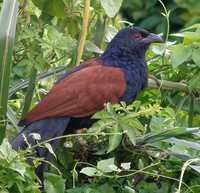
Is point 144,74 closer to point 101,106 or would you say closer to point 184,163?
point 101,106

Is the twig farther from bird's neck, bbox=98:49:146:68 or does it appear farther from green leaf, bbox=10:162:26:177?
green leaf, bbox=10:162:26:177

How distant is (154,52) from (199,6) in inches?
183

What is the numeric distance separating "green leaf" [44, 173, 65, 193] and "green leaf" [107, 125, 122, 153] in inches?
7.0

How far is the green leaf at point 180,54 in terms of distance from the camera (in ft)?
10.1

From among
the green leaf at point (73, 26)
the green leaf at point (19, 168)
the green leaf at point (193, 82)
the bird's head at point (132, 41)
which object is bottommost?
the green leaf at point (193, 82)

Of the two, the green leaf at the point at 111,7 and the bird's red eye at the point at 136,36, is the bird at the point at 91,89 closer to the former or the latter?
the bird's red eye at the point at 136,36

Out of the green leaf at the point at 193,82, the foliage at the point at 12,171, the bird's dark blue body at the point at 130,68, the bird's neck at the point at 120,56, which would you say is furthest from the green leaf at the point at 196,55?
the foliage at the point at 12,171

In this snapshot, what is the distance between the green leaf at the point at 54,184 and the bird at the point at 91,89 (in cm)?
24

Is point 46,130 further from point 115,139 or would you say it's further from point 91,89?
point 115,139

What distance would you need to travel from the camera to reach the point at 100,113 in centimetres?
268

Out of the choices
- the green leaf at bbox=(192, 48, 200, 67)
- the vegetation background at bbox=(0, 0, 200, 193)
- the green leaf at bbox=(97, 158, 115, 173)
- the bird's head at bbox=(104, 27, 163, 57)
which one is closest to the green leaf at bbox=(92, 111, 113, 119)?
the vegetation background at bbox=(0, 0, 200, 193)

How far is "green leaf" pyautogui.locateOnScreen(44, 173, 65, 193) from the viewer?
8.35 ft

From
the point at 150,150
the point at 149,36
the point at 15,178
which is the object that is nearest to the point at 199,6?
Result: the point at 149,36

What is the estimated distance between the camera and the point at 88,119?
3.26 m
